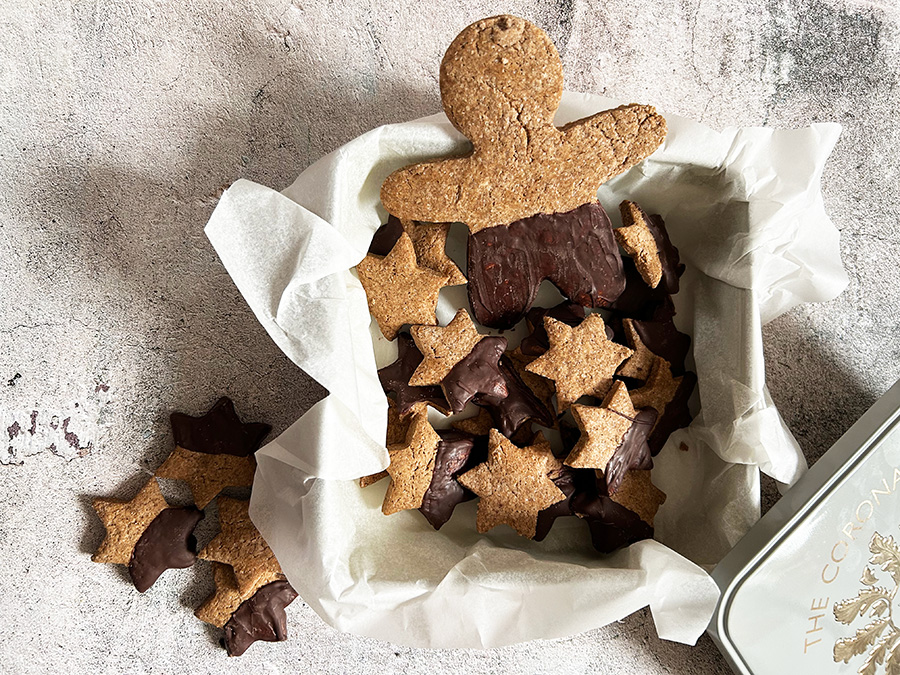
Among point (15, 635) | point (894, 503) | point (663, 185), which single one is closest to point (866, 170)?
point (663, 185)

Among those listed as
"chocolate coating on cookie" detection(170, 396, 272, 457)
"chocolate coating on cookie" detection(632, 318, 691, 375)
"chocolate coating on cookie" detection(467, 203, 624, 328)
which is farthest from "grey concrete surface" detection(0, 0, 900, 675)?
"chocolate coating on cookie" detection(632, 318, 691, 375)

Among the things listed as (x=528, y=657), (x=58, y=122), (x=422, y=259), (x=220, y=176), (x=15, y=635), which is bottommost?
(x=528, y=657)

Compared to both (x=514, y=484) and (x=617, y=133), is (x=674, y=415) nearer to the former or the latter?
(x=514, y=484)

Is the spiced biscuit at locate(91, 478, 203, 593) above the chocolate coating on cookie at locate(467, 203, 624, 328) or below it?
below

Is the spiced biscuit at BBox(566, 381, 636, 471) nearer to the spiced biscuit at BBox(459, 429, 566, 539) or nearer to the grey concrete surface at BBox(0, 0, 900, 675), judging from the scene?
the spiced biscuit at BBox(459, 429, 566, 539)

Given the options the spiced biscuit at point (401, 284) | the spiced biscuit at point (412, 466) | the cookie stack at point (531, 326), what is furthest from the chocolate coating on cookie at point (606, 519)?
the spiced biscuit at point (401, 284)

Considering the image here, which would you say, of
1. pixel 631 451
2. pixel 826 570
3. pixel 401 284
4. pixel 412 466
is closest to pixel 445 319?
pixel 401 284

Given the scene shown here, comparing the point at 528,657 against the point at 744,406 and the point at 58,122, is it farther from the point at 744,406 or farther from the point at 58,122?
the point at 58,122

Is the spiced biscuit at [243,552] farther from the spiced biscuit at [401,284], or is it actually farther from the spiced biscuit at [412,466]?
the spiced biscuit at [401,284]
